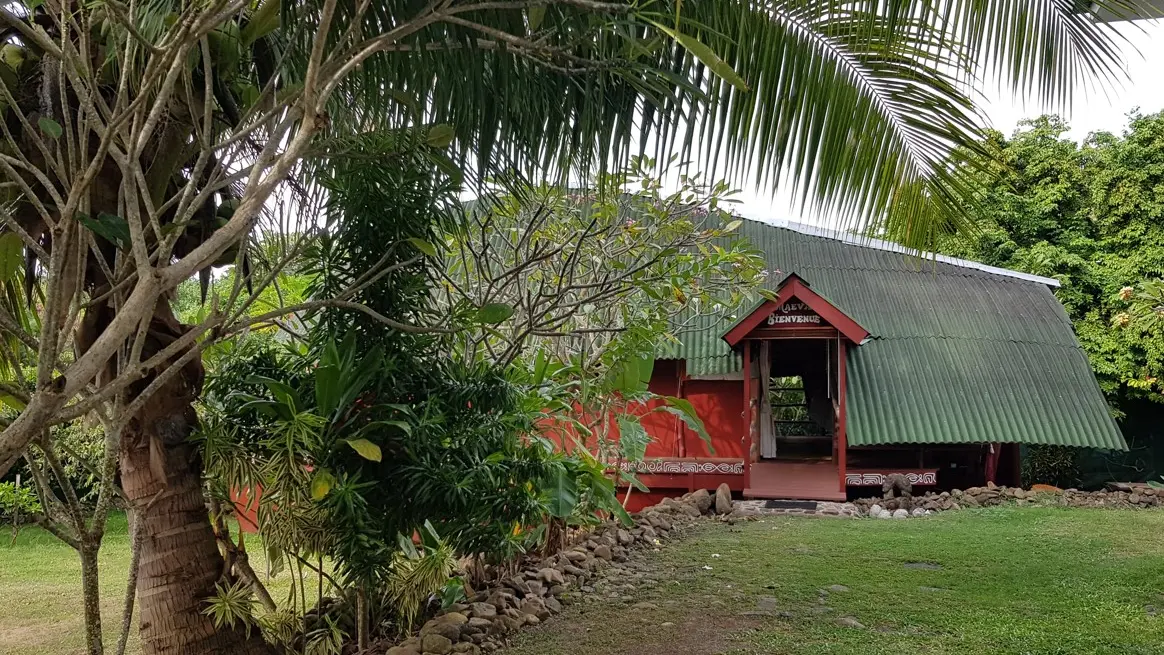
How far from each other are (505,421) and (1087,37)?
2.48m

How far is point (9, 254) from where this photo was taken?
7.43 ft

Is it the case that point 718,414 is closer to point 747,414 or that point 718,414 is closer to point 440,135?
point 747,414

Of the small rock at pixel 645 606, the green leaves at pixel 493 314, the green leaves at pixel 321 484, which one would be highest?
the green leaves at pixel 493 314

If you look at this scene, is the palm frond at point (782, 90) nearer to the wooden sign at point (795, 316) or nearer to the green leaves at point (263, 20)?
the green leaves at point (263, 20)

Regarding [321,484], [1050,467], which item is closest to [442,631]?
[321,484]

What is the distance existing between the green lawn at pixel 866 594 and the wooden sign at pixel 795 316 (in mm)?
2436

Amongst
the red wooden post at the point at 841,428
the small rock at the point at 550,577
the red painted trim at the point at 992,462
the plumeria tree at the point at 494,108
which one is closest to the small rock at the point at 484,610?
the small rock at the point at 550,577

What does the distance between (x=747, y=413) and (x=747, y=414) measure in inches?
0.7

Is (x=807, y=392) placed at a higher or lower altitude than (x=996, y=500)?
higher

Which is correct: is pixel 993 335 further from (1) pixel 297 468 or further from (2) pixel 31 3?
(2) pixel 31 3

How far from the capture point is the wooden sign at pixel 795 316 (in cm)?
910

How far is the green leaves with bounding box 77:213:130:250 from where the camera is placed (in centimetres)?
191

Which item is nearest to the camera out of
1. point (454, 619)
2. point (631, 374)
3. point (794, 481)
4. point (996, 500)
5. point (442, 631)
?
point (442, 631)

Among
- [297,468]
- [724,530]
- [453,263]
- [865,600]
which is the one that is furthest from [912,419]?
[297,468]
